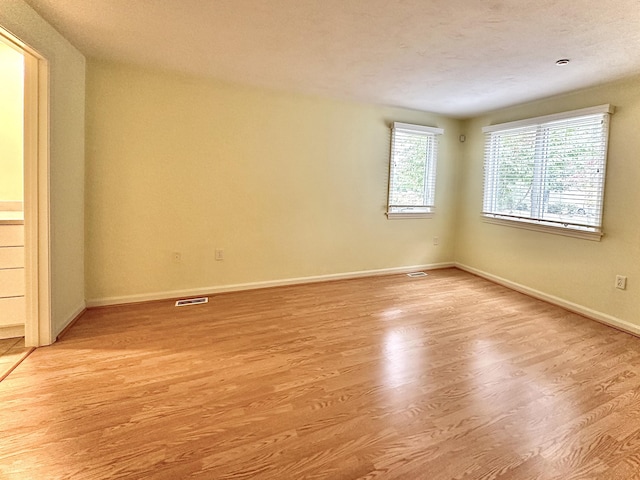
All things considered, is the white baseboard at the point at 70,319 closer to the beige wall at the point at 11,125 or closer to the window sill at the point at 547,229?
the beige wall at the point at 11,125

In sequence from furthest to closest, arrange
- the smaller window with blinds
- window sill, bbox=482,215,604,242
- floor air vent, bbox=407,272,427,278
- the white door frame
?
floor air vent, bbox=407,272,427,278, the smaller window with blinds, window sill, bbox=482,215,604,242, the white door frame

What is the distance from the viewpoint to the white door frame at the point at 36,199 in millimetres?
Answer: 2215

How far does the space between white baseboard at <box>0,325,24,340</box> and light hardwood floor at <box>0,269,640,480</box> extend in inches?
14.2

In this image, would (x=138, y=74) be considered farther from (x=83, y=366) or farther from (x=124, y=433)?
(x=124, y=433)

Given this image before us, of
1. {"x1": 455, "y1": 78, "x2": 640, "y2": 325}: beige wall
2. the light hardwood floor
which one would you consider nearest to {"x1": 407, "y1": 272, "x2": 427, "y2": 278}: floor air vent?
{"x1": 455, "y1": 78, "x2": 640, "y2": 325}: beige wall

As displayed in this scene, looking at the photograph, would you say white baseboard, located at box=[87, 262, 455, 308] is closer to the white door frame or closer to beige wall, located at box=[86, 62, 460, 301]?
beige wall, located at box=[86, 62, 460, 301]

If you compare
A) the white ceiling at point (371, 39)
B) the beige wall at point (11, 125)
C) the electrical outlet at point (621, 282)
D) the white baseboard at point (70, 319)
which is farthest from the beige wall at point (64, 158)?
the electrical outlet at point (621, 282)

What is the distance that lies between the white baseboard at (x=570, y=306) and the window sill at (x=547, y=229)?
717mm

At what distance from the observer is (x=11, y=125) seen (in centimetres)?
283

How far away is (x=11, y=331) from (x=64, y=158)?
56.2 inches

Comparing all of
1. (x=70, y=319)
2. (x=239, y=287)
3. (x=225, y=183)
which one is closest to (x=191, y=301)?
(x=239, y=287)

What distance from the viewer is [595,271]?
325cm

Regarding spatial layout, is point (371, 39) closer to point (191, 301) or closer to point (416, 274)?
point (191, 301)

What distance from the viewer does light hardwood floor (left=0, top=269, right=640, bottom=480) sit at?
1.45 m
